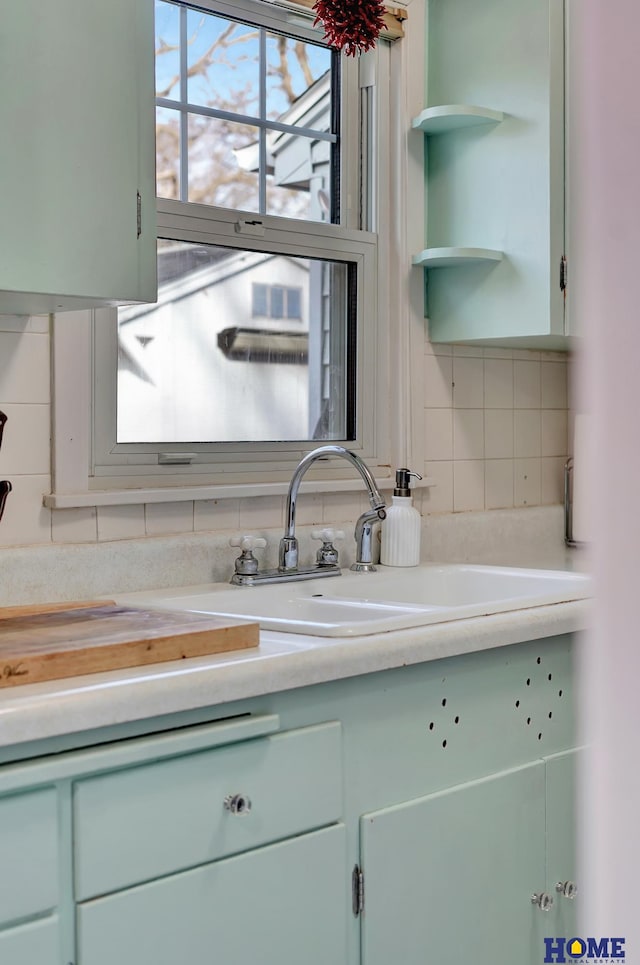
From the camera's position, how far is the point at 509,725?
1917 mm

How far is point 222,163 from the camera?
92.4 inches

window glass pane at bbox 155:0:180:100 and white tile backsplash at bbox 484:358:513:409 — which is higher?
window glass pane at bbox 155:0:180:100

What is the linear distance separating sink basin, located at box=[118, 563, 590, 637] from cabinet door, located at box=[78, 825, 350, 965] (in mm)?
351

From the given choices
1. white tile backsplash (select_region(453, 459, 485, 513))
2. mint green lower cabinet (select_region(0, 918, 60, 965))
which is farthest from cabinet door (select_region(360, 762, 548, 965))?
white tile backsplash (select_region(453, 459, 485, 513))

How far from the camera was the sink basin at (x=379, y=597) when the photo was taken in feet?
5.90

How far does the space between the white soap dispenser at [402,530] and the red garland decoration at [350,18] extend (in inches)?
37.1

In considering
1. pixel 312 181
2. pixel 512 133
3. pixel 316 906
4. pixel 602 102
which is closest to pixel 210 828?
pixel 316 906

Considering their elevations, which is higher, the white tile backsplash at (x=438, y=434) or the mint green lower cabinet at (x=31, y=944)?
the white tile backsplash at (x=438, y=434)

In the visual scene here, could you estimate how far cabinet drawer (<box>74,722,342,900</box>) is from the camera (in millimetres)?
1335

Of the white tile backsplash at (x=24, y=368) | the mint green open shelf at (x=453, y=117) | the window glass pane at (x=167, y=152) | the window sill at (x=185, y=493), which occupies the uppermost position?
the mint green open shelf at (x=453, y=117)

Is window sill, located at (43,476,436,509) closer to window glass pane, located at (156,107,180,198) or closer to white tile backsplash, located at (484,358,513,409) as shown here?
white tile backsplash, located at (484,358,513,409)

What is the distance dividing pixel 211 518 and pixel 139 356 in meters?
0.37

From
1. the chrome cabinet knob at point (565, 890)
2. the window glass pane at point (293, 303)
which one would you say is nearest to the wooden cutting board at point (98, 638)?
the chrome cabinet knob at point (565, 890)

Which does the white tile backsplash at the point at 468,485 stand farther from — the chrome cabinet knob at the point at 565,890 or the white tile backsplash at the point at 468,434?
the chrome cabinet knob at the point at 565,890
